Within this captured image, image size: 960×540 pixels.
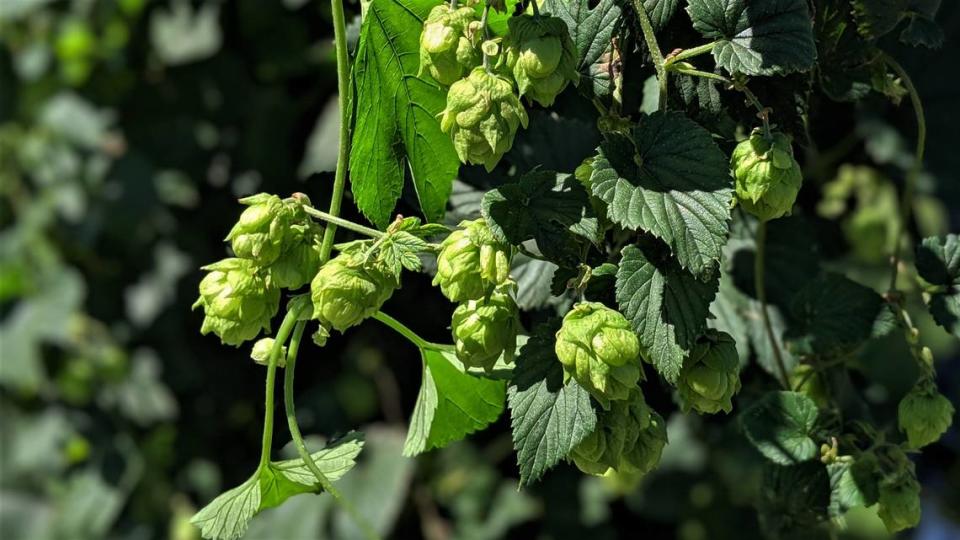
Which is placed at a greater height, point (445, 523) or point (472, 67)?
point (472, 67)

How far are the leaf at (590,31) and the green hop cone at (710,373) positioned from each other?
0.20 meters

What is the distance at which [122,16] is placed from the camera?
234 cm

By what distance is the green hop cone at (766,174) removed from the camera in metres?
0.76

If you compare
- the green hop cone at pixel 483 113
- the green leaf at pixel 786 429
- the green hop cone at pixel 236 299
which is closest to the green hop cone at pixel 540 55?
the green hop cone at pixel 483 113

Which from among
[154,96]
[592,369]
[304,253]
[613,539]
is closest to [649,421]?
[592,369]

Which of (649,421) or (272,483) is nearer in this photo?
(649,421)

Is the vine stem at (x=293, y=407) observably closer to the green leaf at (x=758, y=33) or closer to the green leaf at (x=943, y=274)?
the green leaf at (x=758, y=33)

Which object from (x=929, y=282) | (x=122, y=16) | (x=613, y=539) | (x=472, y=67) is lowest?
(x=613, y=539)

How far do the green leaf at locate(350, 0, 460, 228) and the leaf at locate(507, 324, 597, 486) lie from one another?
160mm

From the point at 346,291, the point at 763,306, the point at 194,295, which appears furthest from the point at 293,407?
the point at 194,295

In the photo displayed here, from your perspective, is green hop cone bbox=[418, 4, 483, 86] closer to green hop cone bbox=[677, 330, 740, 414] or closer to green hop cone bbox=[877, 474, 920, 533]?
green hop cone bbox=[677, 330, 740, 414]

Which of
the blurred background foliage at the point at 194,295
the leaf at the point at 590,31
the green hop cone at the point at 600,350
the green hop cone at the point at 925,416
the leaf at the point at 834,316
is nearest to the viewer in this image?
the green hop cone at the point at 600,350

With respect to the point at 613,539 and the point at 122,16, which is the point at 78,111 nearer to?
the point at 122,16

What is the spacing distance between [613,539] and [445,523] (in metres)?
0.31
